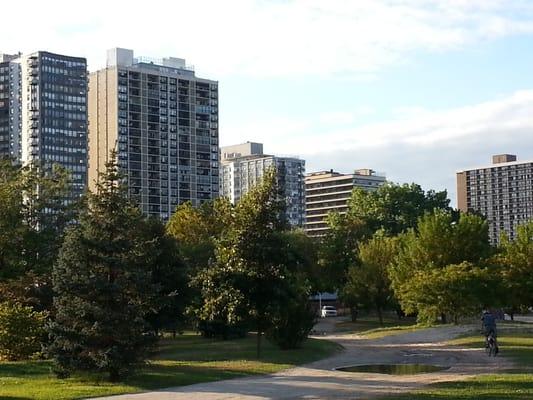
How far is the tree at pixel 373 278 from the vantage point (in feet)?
212

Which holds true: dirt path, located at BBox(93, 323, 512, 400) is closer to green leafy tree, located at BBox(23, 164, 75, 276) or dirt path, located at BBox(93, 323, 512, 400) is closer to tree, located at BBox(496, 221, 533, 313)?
green leafy tree, located at BBox(23, 164, 75, 276)

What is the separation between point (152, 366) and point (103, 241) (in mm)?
5238

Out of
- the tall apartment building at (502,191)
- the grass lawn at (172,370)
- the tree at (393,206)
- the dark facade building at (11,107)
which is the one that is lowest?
the grass lawn at (172,370)

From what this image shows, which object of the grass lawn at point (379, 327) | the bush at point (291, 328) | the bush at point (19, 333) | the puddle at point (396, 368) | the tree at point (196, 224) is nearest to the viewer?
the puddle at point (396, 368)

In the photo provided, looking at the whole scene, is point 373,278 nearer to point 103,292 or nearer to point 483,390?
point 103,292

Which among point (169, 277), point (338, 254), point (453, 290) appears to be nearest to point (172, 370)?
point (169, 277)

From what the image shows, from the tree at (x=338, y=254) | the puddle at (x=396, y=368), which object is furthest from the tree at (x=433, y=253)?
the puddle at (x=396, y=368)

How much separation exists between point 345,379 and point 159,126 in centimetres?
12241

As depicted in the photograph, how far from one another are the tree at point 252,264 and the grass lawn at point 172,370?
1857 mm

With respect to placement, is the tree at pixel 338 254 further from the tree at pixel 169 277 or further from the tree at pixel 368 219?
the tree at pixel 169 277

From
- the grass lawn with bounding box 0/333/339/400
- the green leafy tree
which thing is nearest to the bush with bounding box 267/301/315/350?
the grass lawn with bounding box 0/333/339/400

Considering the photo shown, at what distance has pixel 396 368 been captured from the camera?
2806 centimetres

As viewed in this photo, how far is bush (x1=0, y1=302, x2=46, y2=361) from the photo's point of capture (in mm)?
32688

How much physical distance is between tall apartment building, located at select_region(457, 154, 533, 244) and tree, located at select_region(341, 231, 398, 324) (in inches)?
4576
